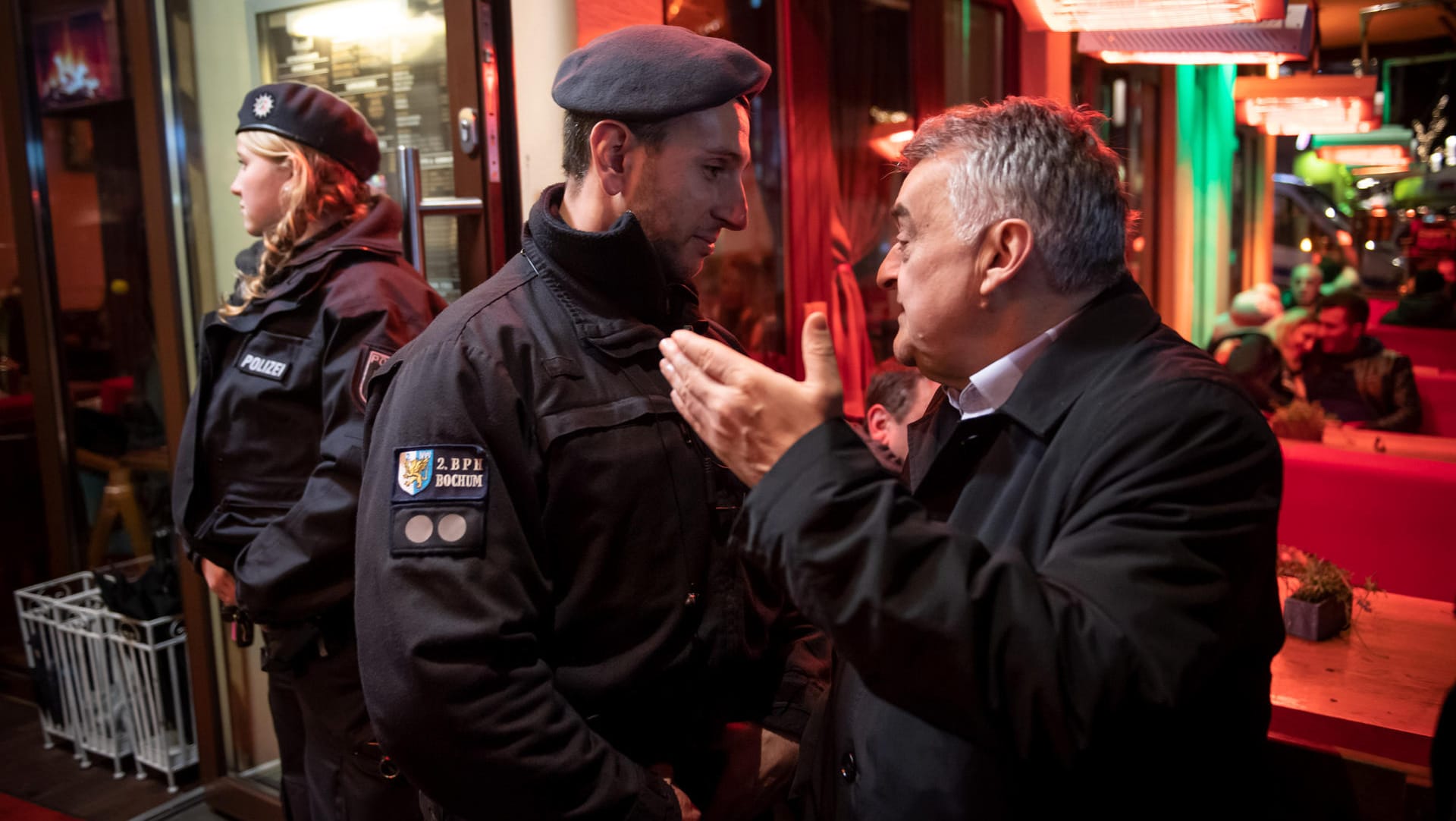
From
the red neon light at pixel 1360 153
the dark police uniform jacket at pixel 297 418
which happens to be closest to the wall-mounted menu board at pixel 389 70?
the dark police uniform jacket at pixel 297 418

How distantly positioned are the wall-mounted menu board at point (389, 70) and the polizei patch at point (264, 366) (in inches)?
23.0

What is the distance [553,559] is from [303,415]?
3.30ft

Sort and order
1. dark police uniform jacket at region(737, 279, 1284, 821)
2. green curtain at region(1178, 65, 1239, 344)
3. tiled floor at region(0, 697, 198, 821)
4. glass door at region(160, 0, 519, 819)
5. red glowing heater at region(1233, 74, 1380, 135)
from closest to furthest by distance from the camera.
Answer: dark police uniform jacket at region(737, 279, 1284, 821)
glass door at region(160, 0, 519, 819)
tiled floor at region(0, 697, 198, 821)
red glowing heater at region(1233, 74, 1380, 135)
green curtain at region(1178, 65, 1239, 344)

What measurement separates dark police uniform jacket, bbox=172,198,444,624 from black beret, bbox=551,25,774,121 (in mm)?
817

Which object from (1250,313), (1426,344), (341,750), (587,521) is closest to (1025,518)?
(587,521)

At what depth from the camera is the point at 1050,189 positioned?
46.0 inches

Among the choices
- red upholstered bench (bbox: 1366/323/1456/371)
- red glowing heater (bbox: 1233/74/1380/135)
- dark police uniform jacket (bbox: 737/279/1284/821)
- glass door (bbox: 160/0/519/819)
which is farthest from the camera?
red upholstered bench (bbox: 1366/323/1456/371)

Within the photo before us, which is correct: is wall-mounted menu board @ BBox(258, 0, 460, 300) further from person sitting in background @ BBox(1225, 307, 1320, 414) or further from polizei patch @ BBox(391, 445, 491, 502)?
person sitting in background @ BBox(1225, 307, 1320, 414)

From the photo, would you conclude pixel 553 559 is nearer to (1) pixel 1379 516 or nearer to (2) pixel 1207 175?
(1) pixel 1379 516

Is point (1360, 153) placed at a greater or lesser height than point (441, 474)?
greater

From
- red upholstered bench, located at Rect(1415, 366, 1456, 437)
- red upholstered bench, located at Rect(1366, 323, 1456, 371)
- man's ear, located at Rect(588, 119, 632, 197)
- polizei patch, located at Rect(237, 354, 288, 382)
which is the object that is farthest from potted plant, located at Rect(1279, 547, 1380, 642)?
red upholstered bench, located at Rect(1366, 323, 1456, 371)

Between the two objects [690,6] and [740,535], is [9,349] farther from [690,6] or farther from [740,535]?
[740,535]

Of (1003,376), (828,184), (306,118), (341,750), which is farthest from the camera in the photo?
(828,184)

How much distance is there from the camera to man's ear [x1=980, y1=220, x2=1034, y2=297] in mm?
1165
